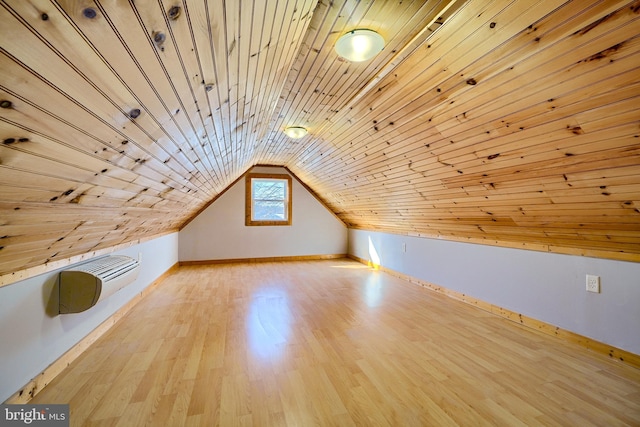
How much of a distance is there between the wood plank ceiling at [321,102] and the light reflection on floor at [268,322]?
4.72 feet

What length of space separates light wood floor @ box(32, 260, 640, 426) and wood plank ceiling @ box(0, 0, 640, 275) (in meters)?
0.86

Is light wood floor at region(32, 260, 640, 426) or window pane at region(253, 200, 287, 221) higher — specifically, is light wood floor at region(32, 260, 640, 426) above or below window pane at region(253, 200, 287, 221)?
below

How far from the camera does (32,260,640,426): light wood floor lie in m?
1.51

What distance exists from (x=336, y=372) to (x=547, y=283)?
84.1 inches

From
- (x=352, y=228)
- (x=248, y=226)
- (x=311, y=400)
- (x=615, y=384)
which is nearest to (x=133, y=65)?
(x=311, y=400)

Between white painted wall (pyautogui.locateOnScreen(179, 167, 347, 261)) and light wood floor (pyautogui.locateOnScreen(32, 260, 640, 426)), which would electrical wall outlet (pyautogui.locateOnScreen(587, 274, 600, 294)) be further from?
white painted wall (pyautogui.locateOnScreen(179, 167, 347, 261))

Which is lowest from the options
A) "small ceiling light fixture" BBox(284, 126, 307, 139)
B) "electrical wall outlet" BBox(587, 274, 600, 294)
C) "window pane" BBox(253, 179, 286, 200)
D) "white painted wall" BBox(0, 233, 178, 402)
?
"white painted wall" BBox(0, 233, 178, 402)

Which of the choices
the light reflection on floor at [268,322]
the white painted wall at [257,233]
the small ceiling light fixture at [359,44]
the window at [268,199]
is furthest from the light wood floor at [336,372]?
the window at [268,199]

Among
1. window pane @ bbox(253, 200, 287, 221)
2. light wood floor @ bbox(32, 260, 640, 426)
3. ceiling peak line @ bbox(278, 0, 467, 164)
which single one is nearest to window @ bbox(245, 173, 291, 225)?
window pane @ bbox(253, 200, 287, 221)

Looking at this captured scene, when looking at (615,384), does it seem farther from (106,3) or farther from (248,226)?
(248,226)

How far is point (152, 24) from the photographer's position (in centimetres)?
73

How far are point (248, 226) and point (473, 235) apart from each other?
4297mm

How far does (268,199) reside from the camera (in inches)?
247

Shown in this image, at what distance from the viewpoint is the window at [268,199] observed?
19.8ft
